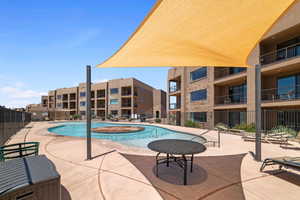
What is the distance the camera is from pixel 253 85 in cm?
1173

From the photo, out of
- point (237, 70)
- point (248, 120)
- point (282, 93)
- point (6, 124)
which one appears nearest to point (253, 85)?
point (282, 93)

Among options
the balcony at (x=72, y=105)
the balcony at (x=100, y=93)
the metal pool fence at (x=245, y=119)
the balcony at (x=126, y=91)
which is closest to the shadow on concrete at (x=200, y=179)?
the metal pool fence at (x=245, y=119)

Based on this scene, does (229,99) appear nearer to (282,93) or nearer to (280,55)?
(282,93)

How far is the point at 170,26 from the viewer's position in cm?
255

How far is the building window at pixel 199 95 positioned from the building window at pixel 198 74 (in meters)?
1.95

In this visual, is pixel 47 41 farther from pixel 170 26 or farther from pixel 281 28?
pixel 281 28

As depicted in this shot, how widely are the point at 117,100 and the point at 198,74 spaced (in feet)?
74.1

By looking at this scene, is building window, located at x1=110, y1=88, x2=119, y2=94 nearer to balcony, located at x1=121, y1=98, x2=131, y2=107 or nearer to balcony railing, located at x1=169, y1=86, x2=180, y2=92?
balcony, located at x1=121, y1=98, x2=131, y2=107

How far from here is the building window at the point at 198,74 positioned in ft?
56.2

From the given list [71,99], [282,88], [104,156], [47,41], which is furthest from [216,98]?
[71,99]

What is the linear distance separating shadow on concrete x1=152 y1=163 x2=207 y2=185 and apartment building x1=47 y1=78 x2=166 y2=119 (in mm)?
27315

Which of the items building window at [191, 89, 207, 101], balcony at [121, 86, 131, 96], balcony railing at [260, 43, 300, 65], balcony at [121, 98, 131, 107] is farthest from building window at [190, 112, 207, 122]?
balcony at [121, 86, 131, 96]

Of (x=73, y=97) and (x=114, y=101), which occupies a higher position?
(x=73, y=97)

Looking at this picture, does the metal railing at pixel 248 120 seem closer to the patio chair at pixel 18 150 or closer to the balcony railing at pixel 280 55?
the balcony railing at pixel 280 55
